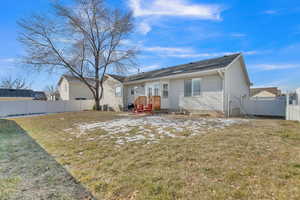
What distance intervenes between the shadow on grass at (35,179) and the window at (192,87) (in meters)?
9.42

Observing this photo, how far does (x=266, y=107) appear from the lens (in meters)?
10.6

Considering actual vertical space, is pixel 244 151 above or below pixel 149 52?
below

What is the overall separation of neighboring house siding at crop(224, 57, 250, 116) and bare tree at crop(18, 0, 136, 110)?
399 inches

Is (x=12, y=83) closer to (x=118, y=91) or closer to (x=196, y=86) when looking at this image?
(x=118, y=91)

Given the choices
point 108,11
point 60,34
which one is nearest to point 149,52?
point 108,11

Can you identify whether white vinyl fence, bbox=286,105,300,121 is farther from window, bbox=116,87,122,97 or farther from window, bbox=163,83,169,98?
Result: window, bbox=116,87,122,97

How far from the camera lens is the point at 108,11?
15.1m

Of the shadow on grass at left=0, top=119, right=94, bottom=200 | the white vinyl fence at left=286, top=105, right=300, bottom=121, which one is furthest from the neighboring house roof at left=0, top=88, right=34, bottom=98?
the white vinyl fence at left=286, top=105, right=300, bottom=121

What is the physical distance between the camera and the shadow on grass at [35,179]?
2135mm

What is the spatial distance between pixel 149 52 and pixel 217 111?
1058cm

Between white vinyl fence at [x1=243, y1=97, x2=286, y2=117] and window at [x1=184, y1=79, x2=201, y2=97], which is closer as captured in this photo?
white vinyl fence at [x1=243, y1=97, x2=286, y2=117]

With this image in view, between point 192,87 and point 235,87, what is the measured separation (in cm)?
304

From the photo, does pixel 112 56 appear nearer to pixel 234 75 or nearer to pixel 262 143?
pixel 234 75

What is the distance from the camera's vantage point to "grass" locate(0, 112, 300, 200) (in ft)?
6.77
